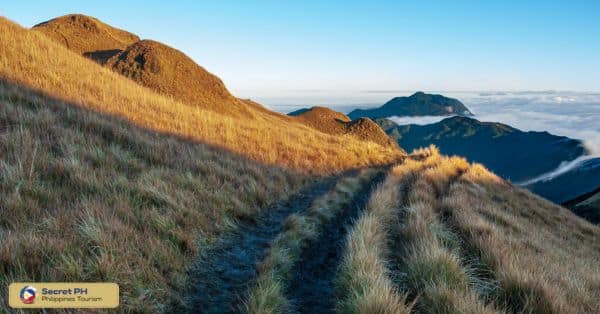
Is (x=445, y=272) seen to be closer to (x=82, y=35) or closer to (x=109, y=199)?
(x=109, y=199)

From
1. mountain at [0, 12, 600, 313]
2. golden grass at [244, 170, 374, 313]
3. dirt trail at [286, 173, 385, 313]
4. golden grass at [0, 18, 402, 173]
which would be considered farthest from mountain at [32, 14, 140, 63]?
dirt trail at [286, 173, 385, 313]

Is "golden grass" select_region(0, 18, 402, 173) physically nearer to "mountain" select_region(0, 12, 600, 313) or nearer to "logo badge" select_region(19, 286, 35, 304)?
"mountain" select_region(0, 12, 600, 313)

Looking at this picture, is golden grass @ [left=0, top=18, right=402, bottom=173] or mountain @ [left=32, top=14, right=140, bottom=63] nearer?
golden grass @ [left=0, top=18, right=402, bottom=173]

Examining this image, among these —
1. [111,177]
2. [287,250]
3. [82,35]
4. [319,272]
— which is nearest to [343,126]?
[82,35]

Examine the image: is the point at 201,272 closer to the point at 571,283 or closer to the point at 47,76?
the point at 571,283

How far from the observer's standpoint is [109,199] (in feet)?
19.2

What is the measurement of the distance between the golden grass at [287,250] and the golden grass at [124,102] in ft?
12.2

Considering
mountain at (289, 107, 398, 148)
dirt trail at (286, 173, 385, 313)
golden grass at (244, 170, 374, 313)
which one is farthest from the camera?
mountain at (289, 107, 398, 148)

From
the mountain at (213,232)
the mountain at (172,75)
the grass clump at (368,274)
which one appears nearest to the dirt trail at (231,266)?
the mountain at (213,232)

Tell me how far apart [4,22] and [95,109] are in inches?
336

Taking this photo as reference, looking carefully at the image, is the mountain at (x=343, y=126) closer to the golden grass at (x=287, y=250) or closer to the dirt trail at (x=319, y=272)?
the golden grass at (x=287, y=250)

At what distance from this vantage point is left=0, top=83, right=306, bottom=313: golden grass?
404cm

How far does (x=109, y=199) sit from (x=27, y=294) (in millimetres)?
2596

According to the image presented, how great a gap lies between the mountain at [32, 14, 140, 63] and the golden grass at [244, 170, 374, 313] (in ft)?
110
